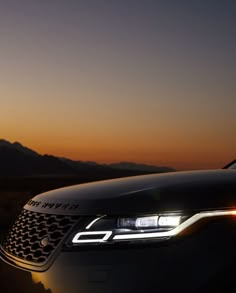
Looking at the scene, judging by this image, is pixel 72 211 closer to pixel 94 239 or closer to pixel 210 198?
pixel 94 239

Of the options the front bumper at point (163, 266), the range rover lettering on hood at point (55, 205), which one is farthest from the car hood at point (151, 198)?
the front bumper at point (163, 266)

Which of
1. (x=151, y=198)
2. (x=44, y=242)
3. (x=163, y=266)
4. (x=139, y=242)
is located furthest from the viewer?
(x=44, y=242)

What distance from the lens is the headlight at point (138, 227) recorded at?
8.51ft

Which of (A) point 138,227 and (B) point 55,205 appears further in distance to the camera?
(B) point 55,205

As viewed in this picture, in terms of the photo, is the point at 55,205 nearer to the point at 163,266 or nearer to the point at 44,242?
the point at 44,242

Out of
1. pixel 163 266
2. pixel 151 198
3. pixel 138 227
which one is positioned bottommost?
pixel 163 266

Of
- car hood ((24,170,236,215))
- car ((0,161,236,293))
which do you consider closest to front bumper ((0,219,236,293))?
car ((0,161,236,293))

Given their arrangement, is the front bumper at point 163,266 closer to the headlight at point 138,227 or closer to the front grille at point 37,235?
the headlight at point 138,227

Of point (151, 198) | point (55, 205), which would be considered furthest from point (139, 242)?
point (55, 205)

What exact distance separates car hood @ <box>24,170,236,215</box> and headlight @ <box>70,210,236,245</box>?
33 millimetres

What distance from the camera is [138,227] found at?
266cm

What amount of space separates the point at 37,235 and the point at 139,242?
69 centimetres

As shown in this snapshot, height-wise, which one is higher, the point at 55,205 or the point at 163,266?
the point at 55,205

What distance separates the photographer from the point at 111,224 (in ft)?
8.91
